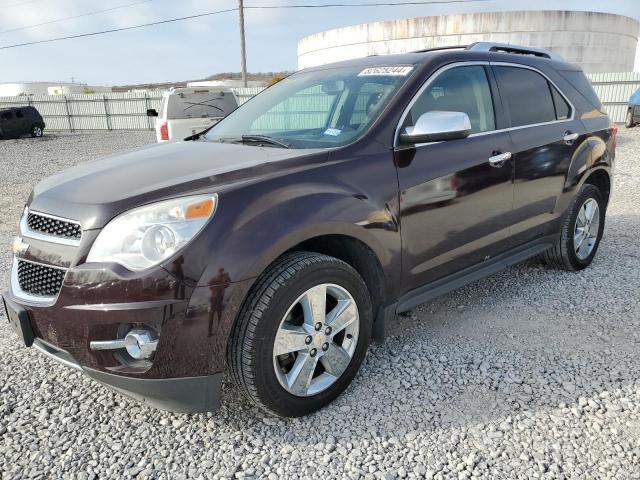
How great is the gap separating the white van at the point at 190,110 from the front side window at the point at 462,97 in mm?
7398

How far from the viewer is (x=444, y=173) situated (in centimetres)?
304

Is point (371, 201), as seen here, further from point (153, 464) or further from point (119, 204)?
point (153, 464)

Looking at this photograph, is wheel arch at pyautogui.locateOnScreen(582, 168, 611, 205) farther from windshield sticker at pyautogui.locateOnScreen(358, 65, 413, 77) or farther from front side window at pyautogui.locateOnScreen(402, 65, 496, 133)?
windshield sticker at pyautogui.locateOnScreen(358, 65, 413, 77)

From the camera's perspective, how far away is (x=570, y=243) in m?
4.36

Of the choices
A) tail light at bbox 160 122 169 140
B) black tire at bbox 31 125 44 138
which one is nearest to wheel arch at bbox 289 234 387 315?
tail light at bbox 160 122 169 140

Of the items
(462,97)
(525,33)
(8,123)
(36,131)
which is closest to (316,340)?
(462,97)

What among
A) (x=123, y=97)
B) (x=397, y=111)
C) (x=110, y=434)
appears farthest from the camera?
(x=123, y=97)

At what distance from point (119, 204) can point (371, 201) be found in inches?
47.9

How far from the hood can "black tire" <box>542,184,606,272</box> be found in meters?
2.63

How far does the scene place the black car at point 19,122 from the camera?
24.4m

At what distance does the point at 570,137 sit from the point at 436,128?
186cm

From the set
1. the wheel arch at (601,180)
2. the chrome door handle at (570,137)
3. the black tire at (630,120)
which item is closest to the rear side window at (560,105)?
the chrome door handle at (570,137)

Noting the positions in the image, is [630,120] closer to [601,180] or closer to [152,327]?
[601,180]

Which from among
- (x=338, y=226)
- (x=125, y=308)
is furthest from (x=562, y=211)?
(x=125, y=308)
